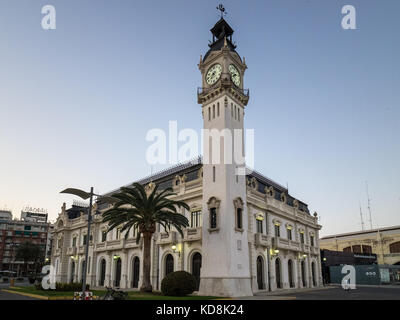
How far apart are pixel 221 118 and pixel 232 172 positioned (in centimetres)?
570

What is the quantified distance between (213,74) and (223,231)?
17142mm

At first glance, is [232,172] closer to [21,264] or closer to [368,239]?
[368,239]

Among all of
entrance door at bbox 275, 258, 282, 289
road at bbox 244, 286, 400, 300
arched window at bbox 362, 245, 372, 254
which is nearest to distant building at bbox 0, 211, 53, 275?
entrance door at bbox 275, 258, 282, 289

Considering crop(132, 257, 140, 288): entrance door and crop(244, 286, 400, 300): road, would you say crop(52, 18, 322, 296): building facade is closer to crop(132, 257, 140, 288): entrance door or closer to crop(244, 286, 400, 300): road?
crop(132, 257, 140, 288): entrance door

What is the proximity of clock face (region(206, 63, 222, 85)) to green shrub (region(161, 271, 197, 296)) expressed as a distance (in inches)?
792

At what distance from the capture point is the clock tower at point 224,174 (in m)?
29.3

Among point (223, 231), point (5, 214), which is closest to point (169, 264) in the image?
point (223, 231)

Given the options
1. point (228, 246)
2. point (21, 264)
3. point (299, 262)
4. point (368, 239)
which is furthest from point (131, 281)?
point (21, 264)

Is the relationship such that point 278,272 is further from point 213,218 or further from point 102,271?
point 102,271

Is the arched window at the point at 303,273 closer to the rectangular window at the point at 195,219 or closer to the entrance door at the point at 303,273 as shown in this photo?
the entrance door at the point at 303,273

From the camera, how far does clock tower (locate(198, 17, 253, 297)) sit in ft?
96.1

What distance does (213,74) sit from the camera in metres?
36.5

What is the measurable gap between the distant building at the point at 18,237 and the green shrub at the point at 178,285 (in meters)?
88.2
